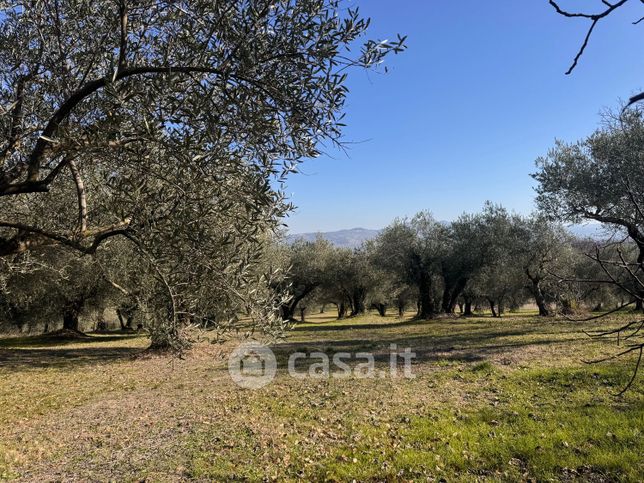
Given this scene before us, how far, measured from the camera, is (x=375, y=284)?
5425 cm

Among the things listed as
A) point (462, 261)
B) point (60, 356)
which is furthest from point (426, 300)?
point (60, 356)

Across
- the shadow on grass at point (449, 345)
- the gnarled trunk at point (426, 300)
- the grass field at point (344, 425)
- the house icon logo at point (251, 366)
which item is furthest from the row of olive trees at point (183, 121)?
the gnarled trunk at point (426, 300)

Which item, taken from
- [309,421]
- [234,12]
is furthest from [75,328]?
[234,12]

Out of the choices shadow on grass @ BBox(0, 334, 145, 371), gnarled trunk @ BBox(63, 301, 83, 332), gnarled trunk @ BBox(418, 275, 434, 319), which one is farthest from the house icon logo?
gnarled trunk @ BBox(418, 275, 434, 319)

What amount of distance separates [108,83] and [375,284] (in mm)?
51303

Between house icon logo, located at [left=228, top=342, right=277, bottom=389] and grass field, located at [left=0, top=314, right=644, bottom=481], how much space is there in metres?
0.52

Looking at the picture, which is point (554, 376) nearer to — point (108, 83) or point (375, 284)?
point (108, 83)

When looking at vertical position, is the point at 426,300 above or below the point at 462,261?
below

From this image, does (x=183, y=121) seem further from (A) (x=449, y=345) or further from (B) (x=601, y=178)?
(B) (x=601, y=178)

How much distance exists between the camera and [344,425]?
8.72 m

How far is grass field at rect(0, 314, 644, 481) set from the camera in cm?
660

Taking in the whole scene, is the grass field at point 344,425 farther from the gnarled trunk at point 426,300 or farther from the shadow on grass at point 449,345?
the gnarled trunk at point 426,300

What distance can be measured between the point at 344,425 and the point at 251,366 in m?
8.07

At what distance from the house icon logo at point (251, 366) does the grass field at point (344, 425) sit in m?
0.52
